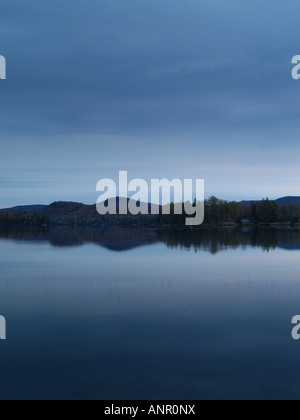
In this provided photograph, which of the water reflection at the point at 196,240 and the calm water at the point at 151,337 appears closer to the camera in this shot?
the calm water at the point at 151,337

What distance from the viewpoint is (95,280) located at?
3192cm

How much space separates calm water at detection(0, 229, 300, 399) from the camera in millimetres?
12141

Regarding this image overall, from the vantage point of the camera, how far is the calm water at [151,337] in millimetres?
12141

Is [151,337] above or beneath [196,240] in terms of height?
beneath

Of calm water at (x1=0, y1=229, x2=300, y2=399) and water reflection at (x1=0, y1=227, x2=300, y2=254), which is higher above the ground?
water reflection at (x1=0, y1=227, x2=300, y2=254)

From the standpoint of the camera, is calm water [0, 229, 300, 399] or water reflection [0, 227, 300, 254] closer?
calm water [0, 229, 300, 399]

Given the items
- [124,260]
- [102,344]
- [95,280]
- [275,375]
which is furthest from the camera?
[124,260]

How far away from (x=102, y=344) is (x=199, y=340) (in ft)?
12.6

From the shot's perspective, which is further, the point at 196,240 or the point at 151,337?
the point at 196,240

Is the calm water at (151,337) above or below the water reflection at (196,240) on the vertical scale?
below

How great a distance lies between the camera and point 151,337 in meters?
16.6
